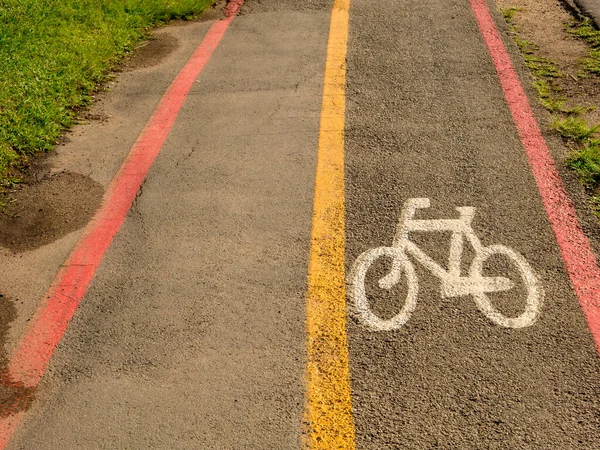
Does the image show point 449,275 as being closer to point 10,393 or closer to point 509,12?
point 10,393

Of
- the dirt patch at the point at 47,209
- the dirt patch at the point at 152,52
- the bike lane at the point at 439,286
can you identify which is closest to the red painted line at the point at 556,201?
the bike lane at the point at 439,286

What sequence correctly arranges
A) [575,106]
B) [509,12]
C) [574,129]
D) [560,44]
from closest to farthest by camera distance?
[574,129] → [575,106] → [560,44] → [509,12]

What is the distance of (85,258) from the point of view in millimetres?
4445

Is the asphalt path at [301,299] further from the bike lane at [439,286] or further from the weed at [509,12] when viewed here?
the weed at [509,12]

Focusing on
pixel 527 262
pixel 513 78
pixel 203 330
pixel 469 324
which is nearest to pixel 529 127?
pixel 513 78

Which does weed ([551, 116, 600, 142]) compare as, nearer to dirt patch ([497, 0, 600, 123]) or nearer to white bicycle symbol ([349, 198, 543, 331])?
dirt patch ([497, 0, 600, 123])

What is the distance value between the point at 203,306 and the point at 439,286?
49.6 inches

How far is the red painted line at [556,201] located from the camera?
12.5 ft

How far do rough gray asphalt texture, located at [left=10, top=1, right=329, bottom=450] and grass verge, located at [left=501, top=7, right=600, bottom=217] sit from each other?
5.87ft

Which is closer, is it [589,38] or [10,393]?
[10,393]

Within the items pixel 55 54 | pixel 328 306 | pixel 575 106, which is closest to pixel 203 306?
pixel 328 306

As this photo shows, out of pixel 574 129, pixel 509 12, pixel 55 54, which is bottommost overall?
pixel 509 12

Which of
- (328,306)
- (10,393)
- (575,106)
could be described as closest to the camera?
(10,393)

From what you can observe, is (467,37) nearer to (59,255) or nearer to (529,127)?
(529,127)
